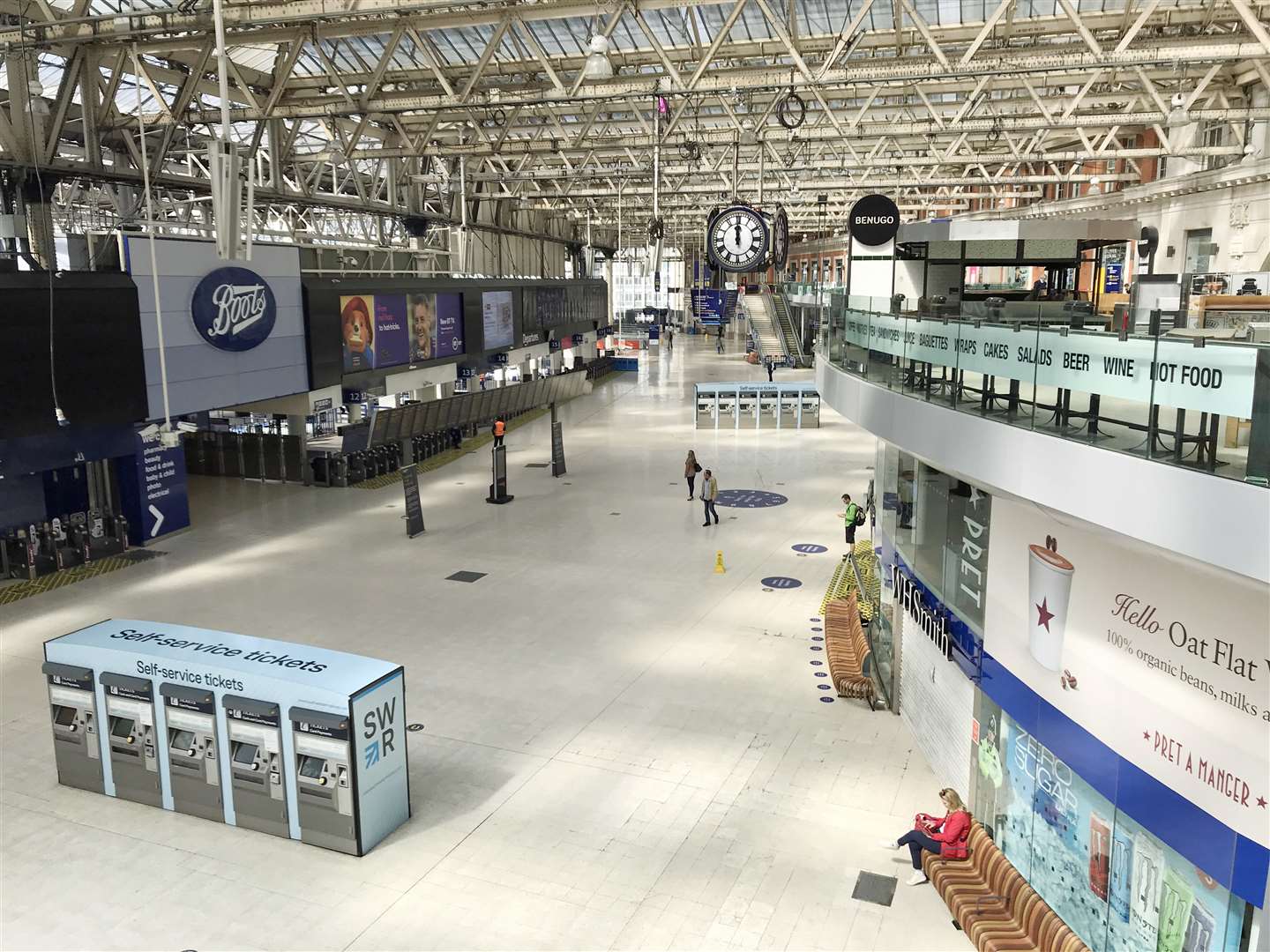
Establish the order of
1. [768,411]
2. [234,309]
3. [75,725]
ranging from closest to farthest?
[75,725]
[234,309]
[768,411]

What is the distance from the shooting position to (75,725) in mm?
9578

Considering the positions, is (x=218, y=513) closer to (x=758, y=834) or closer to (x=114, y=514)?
(x=114, y=514)

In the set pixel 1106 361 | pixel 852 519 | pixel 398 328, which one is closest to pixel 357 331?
pixel 398 328

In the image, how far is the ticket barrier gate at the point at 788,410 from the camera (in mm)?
34875

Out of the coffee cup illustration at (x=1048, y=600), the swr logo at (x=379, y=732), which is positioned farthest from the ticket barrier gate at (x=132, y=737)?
the coffee cup illustration at (x=1048, y=600)

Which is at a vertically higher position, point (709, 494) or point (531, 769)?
point (709, 494)

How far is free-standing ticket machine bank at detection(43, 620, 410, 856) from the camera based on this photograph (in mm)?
8445

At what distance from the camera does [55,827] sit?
8.97 m

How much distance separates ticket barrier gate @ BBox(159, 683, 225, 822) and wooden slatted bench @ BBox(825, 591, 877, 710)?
7160 mm

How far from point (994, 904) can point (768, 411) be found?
28.1 m

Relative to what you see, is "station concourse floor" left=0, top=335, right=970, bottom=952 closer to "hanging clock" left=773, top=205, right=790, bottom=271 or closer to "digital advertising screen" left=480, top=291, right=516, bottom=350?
"hanging clock" left=773, top=205, right=790, bottom=271

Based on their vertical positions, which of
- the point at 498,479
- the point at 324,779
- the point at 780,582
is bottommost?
the point at 780,582

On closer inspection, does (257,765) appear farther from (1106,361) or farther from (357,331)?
(357,331)

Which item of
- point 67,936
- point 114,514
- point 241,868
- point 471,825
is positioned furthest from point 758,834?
point 114,514
